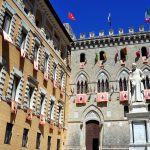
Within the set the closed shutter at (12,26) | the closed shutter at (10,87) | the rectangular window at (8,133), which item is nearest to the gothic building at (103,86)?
the rectangular window at (8,133)

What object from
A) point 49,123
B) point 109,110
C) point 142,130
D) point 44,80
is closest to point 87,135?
point 109,110

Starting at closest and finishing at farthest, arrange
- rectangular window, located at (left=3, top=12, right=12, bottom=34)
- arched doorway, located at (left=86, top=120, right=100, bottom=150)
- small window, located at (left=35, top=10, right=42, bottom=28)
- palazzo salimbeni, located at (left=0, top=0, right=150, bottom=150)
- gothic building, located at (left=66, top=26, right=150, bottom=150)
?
palazzo salimbeni, located at (left=0, top=0, right=150, bottom=150), rectangular window, located at (left=3, top=12, right=12, bottom=34), small window, located at (left=35, top=10, right=42, bottom=28), gothic building, located at (left=66, top=26, right=150, bottom=150), arched doorway, located at (left=86, top=120, right=100, bottom=150)

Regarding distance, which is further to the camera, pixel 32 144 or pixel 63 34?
pixel 63 34

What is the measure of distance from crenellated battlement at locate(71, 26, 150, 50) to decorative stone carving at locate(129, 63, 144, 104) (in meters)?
17.9

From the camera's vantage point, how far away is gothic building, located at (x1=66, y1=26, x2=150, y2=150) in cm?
2742

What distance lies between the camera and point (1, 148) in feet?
49.2

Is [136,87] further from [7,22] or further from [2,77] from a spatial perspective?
[7,22]

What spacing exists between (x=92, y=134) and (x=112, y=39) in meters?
11.5

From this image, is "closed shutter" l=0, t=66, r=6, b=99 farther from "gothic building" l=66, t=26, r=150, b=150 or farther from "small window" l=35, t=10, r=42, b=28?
"gothic building" l=66, t=26, r=150, b=150

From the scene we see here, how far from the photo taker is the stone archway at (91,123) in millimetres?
27719

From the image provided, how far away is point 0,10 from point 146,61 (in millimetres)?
18680

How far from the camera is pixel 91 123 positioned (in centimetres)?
2847

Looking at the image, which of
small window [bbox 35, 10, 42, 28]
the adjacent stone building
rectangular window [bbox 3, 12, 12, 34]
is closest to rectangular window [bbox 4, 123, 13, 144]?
the adjacent stone building

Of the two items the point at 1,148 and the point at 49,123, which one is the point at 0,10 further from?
the point at 49,123
